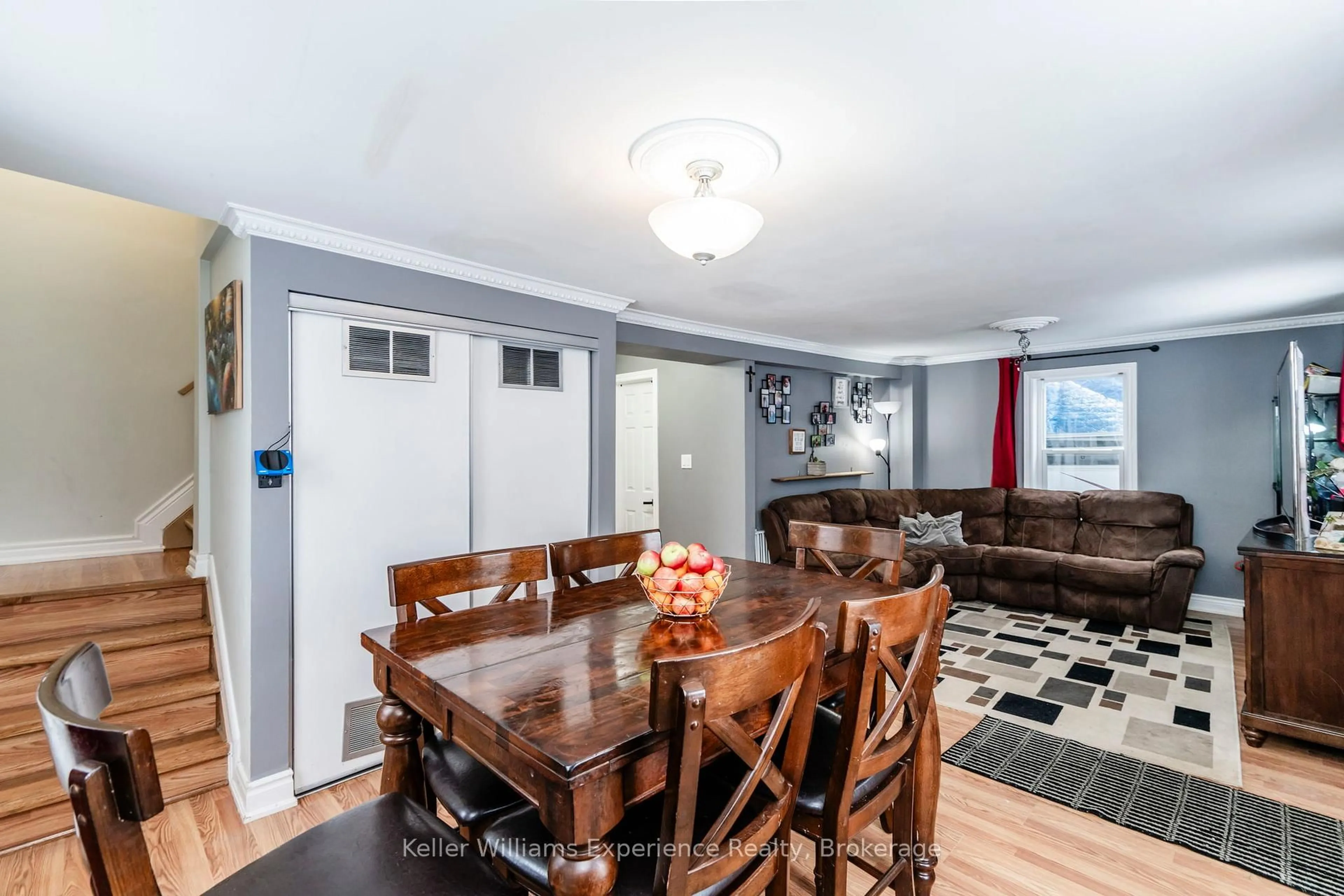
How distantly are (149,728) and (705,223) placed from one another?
3094 millimetres

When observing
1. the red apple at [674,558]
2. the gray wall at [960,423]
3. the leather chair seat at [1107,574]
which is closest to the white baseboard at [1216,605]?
the leather chair seat at [1107,574]

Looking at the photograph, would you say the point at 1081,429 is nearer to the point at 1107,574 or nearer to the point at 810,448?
the point at 1107,574

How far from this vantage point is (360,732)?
8.66 feet

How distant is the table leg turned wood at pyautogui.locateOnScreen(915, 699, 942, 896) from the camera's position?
5.80 ft

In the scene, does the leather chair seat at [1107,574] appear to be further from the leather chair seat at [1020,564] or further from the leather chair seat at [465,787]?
the leather chair seat at [465,787]

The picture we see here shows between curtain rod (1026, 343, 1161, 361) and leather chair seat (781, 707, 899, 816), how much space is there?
5.08 meters

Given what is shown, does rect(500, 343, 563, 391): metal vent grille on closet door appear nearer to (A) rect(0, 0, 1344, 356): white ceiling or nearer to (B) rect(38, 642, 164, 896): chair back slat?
(A) rect(0, 0, 1344, 356): white ceiling

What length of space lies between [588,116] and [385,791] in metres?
1.91

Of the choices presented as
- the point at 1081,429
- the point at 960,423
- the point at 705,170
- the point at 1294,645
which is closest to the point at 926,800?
the point at 705,170

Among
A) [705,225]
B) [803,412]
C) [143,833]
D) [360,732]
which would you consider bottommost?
[360,732]

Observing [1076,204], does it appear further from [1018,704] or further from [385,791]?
[385,791]

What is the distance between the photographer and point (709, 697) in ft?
3.29

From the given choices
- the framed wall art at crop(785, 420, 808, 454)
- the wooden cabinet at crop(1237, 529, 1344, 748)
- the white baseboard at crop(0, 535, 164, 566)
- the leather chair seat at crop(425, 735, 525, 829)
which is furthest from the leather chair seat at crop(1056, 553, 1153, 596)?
the white baseboard at crop(0, 535, 164, 566)

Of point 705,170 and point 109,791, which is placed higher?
point 705,170
